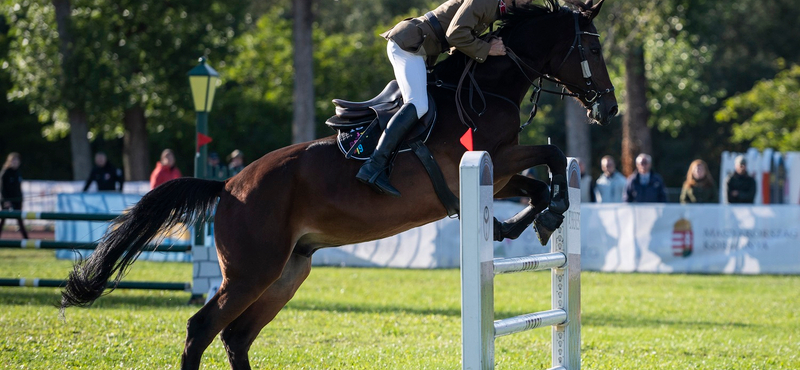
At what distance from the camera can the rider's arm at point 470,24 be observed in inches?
206

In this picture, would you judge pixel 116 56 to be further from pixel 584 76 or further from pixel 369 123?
pixel 584 76

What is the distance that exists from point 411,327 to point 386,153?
3.87 metres

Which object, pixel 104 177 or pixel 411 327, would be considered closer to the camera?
pixel 411 327

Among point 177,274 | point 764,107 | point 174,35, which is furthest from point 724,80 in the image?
point 177,274

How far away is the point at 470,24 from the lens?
5.25 m

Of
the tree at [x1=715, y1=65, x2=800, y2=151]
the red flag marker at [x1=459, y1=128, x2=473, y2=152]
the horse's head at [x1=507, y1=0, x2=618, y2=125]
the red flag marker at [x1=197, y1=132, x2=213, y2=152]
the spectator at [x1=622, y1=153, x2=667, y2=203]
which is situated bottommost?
the spectator at [x1=622, y1=153, x2=667, y2=203]

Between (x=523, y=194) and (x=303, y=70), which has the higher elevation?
(x=303, y=70)

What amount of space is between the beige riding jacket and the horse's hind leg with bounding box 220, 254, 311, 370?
5.62ft

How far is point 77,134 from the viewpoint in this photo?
85.5 ft

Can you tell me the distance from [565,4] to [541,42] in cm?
51

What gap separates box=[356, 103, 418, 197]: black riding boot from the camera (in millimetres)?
5238

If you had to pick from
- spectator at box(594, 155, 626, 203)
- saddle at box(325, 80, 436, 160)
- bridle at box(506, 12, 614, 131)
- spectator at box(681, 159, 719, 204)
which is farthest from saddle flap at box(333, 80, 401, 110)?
spectator at box(681, 159, 719, 204)

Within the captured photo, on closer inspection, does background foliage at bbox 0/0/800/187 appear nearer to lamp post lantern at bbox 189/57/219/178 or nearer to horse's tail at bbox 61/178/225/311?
lamp post lantern at bbox 189/57/219/178

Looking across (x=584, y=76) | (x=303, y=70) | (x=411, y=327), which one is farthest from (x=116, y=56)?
(x=584, y=76)
